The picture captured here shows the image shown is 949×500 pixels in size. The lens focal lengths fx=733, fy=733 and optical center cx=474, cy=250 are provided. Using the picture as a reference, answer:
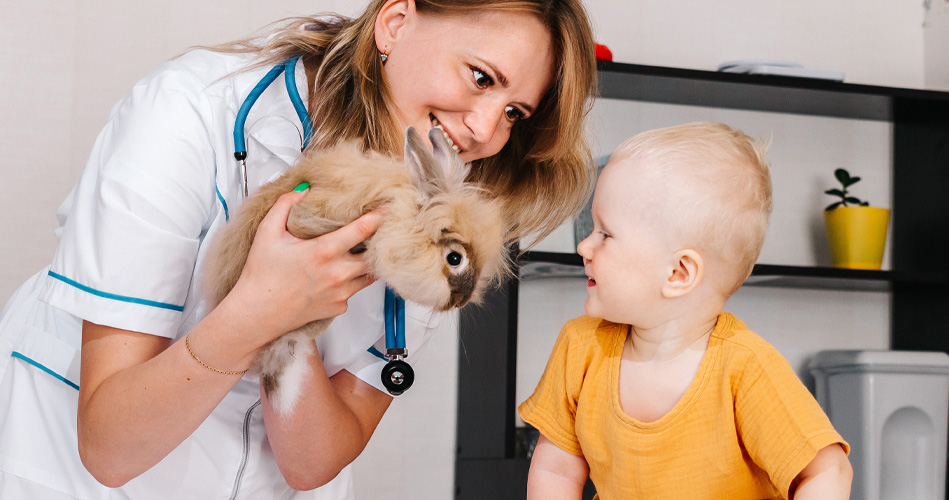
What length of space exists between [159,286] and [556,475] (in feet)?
2.29

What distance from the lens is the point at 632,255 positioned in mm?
1128

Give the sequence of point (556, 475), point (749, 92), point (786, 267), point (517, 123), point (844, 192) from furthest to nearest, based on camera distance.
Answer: point (844, 192)
point (749, 92)
point (786, 267)
point (517, 123)
point (556, 475)

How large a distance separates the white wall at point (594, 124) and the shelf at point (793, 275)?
0.11 meters

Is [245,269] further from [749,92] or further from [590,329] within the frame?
[749,92]

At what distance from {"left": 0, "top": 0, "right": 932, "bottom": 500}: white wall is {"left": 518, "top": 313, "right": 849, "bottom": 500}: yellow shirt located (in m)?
1.42

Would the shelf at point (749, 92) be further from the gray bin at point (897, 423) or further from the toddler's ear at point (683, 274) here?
the toddler's ear at point (683, 274)

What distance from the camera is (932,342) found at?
2826 mm

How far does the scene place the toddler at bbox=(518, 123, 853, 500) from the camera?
107 cm

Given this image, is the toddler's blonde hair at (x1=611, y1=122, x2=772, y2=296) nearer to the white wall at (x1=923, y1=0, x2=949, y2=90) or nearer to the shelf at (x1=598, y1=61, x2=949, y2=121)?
the shelf at (x1=598, y1=61, x2=949, y2=121)

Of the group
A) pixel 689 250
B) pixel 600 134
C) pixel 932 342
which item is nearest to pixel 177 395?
pixel 689 250

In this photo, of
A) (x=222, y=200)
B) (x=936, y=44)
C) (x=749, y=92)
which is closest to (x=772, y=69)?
(x=749, y=92)

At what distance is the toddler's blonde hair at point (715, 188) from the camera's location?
3.65ft

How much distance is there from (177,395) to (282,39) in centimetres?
68

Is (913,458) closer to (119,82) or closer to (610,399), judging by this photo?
(610,399)
